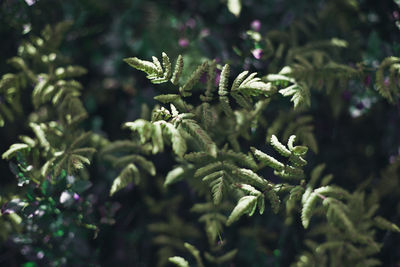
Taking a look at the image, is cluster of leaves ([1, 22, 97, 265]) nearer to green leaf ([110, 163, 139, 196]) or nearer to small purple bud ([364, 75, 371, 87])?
green leaf ([110, 163, 139, 196])

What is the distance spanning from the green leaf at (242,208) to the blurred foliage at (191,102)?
15.1 inches

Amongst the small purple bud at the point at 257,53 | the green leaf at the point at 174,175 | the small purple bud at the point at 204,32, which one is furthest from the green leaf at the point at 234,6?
the green leaf at the point at 174,175

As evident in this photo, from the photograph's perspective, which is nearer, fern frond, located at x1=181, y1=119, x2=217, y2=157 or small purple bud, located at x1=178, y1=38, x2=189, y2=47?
fern frond, located at x1=181, y1=119, x2=217, y2=157

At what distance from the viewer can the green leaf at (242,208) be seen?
121 cm

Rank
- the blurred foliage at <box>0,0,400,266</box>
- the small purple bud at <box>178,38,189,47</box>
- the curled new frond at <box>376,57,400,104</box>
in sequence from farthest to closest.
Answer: the small purple bud at <box>178,38,189,47</box> → the blurred foliage at <box>0,0,400,266</box> → the curled new frond at <box>376,57,400,104</box>

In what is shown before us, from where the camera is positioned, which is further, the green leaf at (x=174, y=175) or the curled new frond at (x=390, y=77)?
the green leaf at (x=174, y=175)

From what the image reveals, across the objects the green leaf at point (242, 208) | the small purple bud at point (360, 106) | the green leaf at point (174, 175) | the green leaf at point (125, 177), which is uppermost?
the green leaf at point (125, 177)

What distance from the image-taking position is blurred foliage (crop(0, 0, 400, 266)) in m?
1.60

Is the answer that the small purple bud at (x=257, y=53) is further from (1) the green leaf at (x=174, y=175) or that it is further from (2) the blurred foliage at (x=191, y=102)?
(1) the green leaf at (x=174, y=175)

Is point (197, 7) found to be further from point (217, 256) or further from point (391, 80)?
point (217, 256)

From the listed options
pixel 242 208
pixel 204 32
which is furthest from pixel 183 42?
pixel 242 208

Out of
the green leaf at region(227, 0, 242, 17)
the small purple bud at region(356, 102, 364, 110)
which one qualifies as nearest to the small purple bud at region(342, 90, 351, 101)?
the small purple bud at region(356, 102, 364, 110)

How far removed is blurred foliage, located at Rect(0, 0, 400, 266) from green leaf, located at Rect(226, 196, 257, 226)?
1.26 feet

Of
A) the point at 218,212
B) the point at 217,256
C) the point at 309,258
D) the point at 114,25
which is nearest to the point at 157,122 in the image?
the point at 218,212
